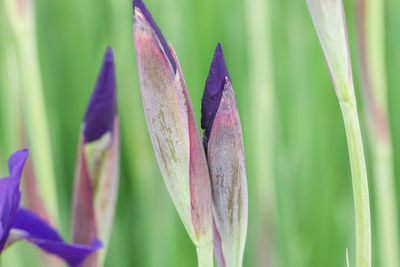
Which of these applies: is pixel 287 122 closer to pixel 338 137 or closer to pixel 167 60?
pixel 338 137

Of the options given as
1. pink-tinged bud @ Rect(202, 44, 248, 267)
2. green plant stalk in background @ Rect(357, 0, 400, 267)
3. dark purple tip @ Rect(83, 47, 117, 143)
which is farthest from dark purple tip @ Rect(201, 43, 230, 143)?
green plant stalk in background @ Rect(357, 0, 400, 267)

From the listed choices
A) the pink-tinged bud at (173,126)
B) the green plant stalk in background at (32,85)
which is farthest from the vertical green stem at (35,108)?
the pink-tinged bud at (173,126)

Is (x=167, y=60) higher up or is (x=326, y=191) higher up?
(x=167, y=60)

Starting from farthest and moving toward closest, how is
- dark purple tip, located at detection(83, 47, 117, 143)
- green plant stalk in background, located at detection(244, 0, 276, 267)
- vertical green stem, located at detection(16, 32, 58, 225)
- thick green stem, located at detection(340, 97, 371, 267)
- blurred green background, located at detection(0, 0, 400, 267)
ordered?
blurred green background, located at detection(0, 0, 400, 267) < green plant stalk in background, located at detection(244, 0, 276, 267) < vertical green stem, located at detection(16, 32, 58, 225) < dark purple tip, located at detection(83, 47, 117, 143) < thick green stem, located at detection(340, 97, 371, 267)

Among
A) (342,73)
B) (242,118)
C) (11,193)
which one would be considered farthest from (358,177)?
(242,118)

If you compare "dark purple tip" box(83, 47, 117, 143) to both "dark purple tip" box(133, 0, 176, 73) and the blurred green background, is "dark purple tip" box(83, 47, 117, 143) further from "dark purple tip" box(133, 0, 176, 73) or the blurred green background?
the blurred green background

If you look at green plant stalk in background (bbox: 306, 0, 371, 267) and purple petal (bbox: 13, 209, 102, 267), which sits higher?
green plant stalk in background (bbox: 306, 0, 371, 267)

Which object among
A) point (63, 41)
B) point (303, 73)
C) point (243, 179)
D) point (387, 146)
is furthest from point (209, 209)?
point (63, 41)

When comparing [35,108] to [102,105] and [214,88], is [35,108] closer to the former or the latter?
[102,105]
